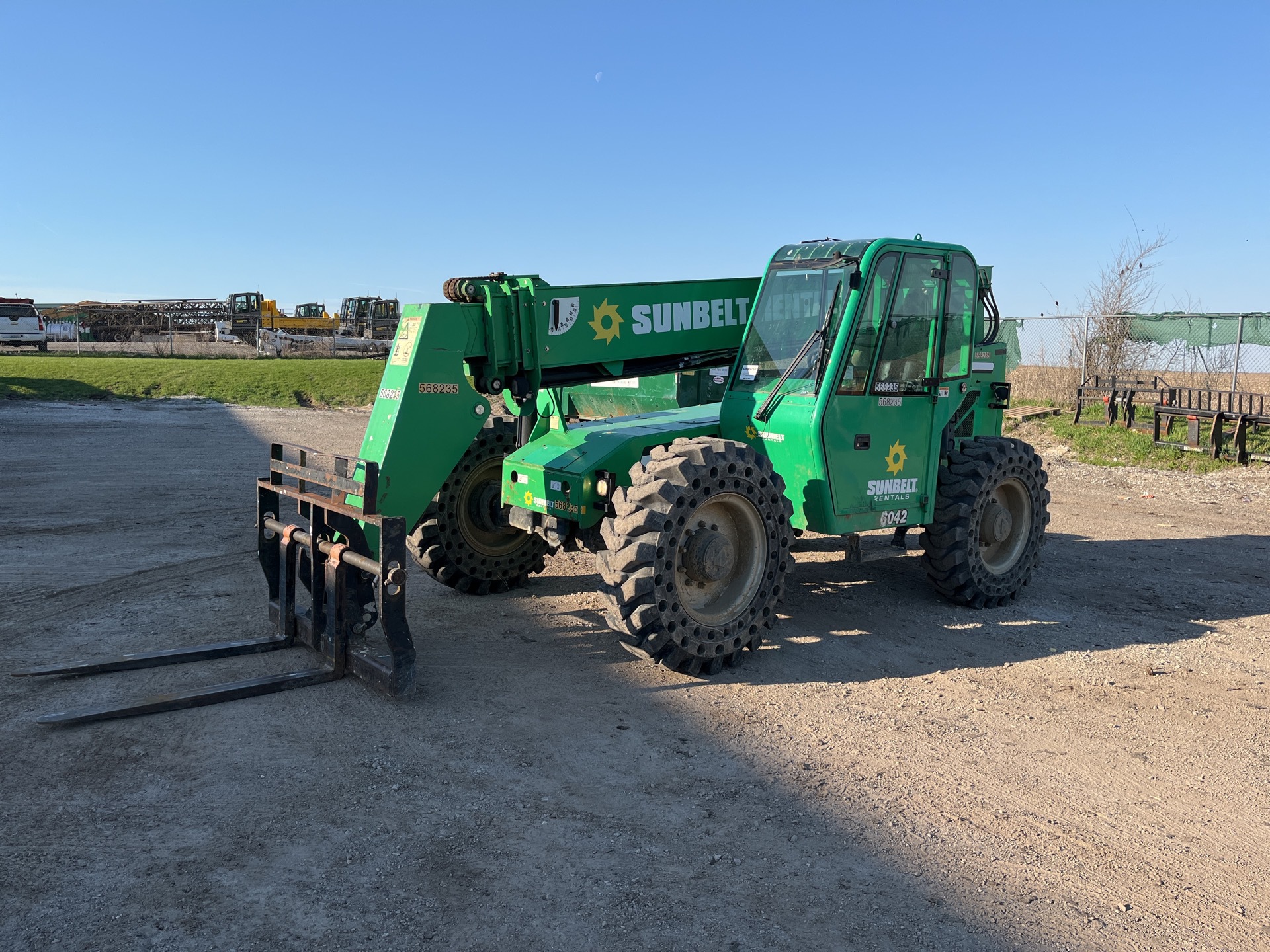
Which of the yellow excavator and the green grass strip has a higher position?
the yellow excavator

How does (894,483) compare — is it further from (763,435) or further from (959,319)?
(959,319)

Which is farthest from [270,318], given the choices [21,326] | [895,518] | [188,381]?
[895,518]

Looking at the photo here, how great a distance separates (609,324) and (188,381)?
24070mm

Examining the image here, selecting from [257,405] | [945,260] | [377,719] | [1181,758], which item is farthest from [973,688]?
[257,405]

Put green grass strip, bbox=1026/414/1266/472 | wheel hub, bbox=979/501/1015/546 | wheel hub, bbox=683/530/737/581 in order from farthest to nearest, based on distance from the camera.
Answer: green grass strip, bbox=1026/414/1266/472 → wheel hub, bbox=979/501/1015/546 → wheel hub, bbox=683/530/737/581

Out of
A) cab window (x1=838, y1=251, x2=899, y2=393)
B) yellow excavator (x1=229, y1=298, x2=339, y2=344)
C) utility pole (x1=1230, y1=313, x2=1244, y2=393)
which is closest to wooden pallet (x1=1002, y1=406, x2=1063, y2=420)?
utility pole (x1=1230, y1=313, x2=1244, y2=393)

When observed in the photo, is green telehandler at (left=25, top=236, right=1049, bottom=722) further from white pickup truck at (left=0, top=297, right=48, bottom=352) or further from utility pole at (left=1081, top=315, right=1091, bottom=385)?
white pickup truck at (left=0, top=297, right=48, bottom=352)

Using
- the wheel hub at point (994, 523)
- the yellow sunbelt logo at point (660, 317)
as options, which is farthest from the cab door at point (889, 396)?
the yellow sunbelt logo at point (660, 317)

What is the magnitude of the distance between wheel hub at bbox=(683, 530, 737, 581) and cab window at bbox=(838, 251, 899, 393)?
1.46 meters

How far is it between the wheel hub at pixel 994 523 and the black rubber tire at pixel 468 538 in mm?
3603

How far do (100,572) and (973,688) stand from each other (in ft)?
23.3

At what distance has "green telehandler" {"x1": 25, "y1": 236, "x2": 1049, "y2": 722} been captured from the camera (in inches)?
225

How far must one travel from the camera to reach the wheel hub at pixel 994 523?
7.72 m

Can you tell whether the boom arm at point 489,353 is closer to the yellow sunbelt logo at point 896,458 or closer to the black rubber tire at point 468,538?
the black rubber tire at point 468,538
